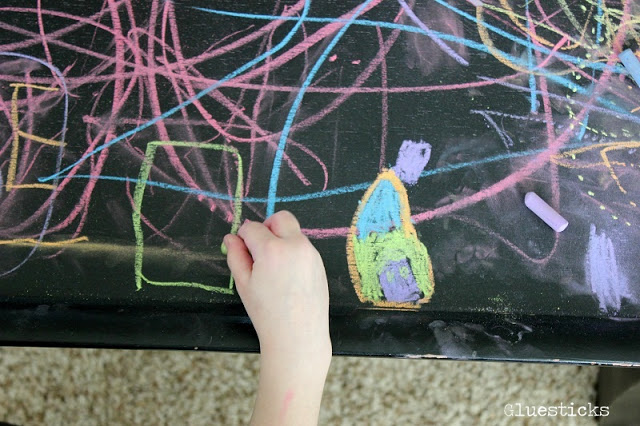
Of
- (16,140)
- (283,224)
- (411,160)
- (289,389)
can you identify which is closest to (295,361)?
(289,389)

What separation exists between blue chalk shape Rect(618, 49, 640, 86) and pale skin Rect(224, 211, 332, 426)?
16.0 inches

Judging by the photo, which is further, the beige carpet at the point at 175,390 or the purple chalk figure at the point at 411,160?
the beige carpet at the point at 175,390

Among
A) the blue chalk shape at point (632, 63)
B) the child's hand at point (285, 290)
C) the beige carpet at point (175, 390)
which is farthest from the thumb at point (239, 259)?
the blue chalk shape at point (632, 63)

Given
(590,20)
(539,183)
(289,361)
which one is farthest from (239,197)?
(590,20)

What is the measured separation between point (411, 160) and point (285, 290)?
7.6 inches

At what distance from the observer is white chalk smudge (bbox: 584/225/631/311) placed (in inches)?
23.1

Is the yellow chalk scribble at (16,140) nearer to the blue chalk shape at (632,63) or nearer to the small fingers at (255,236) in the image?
the small fingers at (255,236)

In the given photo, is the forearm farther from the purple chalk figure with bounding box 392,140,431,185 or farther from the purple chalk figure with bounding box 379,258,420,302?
the purple chalk figure with bounding box 392,140,431,185

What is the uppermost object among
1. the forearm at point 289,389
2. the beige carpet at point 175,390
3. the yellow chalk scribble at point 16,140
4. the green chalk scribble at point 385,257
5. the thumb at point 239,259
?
the yellow chalk scribble at point 16,140

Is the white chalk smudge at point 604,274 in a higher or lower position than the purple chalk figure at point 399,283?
higher

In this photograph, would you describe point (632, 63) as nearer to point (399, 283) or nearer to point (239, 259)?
point (399, 283)

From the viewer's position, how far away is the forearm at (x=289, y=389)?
1.73ft

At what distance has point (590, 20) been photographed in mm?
632

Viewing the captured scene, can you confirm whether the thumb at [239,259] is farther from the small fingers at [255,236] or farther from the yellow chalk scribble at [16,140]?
the yellow chalk scribble at [16,140]
